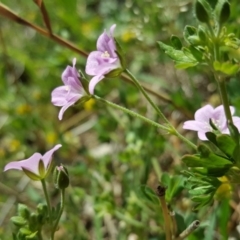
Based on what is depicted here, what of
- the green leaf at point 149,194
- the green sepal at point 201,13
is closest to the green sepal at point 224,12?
the green sepal at point 201,13

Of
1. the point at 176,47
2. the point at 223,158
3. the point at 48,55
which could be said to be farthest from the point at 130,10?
the point at 223,158

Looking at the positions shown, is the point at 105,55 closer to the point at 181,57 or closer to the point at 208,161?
the point at 181,57

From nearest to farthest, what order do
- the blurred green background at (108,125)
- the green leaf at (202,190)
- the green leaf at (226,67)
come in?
Answer: the green leaf at (226,67) < the green leaf at (202,190) < the blurred green background at (108,125)

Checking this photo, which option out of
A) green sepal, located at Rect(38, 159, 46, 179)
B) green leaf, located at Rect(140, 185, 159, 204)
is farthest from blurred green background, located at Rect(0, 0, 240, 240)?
green sepal, located at Rect(38, 159, 46, 179)


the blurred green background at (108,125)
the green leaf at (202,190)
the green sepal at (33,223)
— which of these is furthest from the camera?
the blurred green background at (108,125)

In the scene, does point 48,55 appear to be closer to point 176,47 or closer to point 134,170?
point 134,170

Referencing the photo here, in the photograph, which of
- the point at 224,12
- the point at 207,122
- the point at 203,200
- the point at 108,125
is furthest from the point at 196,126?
the point at 108,125

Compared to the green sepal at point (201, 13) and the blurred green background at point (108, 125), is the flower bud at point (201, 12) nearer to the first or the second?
the green sepal at point (201, 13)
